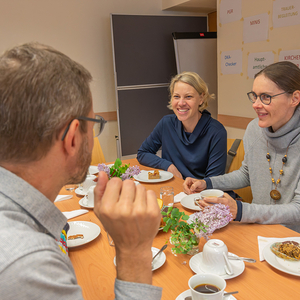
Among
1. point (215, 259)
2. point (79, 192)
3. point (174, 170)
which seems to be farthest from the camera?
point (174, 170)

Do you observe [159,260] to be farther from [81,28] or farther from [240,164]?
[81,28]

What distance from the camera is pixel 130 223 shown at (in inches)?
25.6

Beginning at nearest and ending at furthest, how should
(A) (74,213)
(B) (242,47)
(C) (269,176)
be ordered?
(A) (74,213)
(C) (269,176)
(B) (242,47)

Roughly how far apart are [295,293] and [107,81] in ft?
12.0

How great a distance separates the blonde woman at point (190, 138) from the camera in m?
2.20

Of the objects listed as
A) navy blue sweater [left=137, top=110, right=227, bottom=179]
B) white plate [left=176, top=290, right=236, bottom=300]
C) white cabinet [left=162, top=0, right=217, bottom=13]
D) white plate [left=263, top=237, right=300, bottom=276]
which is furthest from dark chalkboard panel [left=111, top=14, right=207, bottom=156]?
white plate [left=176, top=290, right=236, bottom=300]

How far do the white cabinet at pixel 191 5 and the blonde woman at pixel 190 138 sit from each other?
75.1 inches

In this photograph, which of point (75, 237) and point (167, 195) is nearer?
point (75, 237)

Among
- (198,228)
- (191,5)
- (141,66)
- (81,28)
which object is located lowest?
(198,228)

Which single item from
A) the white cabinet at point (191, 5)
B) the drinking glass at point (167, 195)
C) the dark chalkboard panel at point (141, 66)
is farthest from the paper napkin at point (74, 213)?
the white cabinet at point (191, 5)

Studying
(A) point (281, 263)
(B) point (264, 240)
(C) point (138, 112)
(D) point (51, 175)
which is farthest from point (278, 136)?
(C) point (138, 112)

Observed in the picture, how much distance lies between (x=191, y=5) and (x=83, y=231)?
356 centimetres

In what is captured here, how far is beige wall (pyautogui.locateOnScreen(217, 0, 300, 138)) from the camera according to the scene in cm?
271

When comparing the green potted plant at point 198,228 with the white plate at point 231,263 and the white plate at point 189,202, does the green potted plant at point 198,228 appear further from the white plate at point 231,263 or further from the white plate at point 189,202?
the white plate at point 189,202
